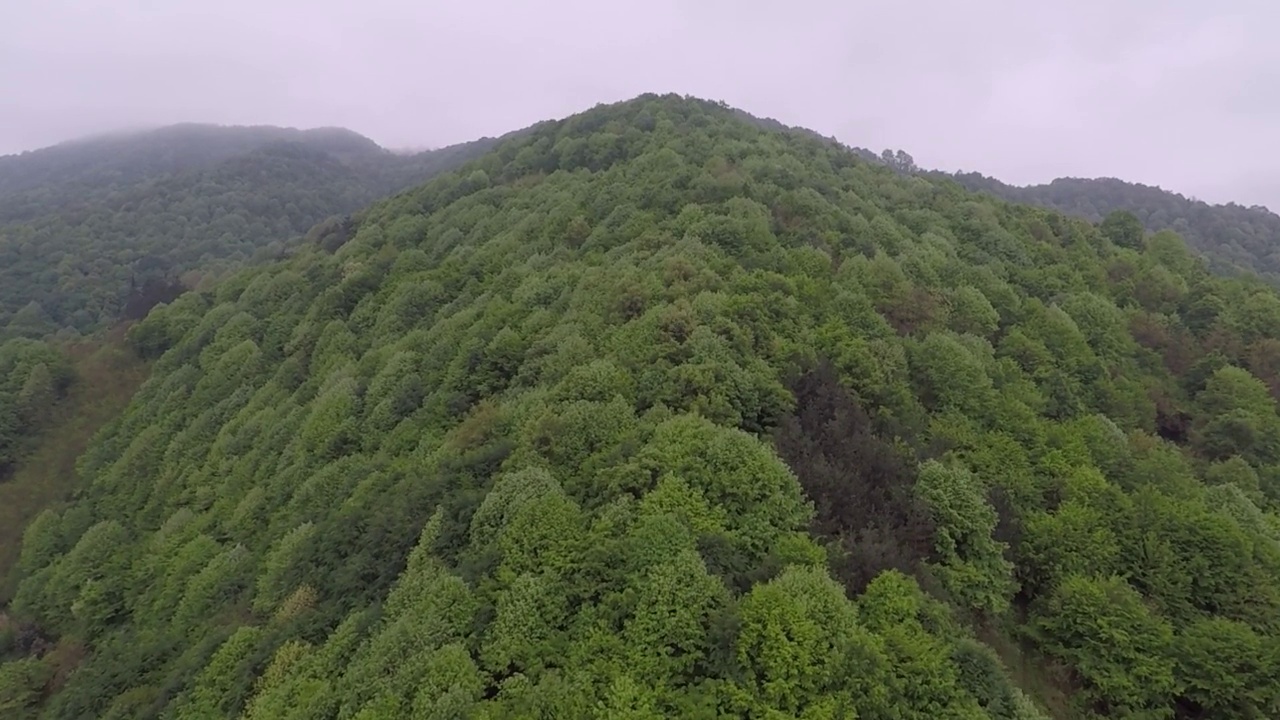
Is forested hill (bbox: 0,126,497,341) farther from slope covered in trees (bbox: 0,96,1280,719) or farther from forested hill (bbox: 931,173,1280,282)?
forested hill (bbox: 931,173,1280,282)

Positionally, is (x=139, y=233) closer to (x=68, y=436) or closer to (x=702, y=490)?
(x=68, y=436)

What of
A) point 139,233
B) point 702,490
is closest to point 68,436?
point 702,490

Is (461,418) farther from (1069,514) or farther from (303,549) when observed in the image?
(1069,514)

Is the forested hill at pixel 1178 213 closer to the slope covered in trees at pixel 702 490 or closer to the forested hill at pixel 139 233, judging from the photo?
the slope covered in trees at pixel 702 490

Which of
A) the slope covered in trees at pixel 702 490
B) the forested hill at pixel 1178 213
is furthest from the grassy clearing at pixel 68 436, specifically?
the forested hill at pixel 1178 213

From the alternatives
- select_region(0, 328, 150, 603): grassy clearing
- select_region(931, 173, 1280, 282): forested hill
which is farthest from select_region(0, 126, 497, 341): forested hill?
select_region(931, 173, 1280, 282): forested hill

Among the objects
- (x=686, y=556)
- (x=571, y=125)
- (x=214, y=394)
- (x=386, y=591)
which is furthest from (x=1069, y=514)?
(x=571, y=125)
